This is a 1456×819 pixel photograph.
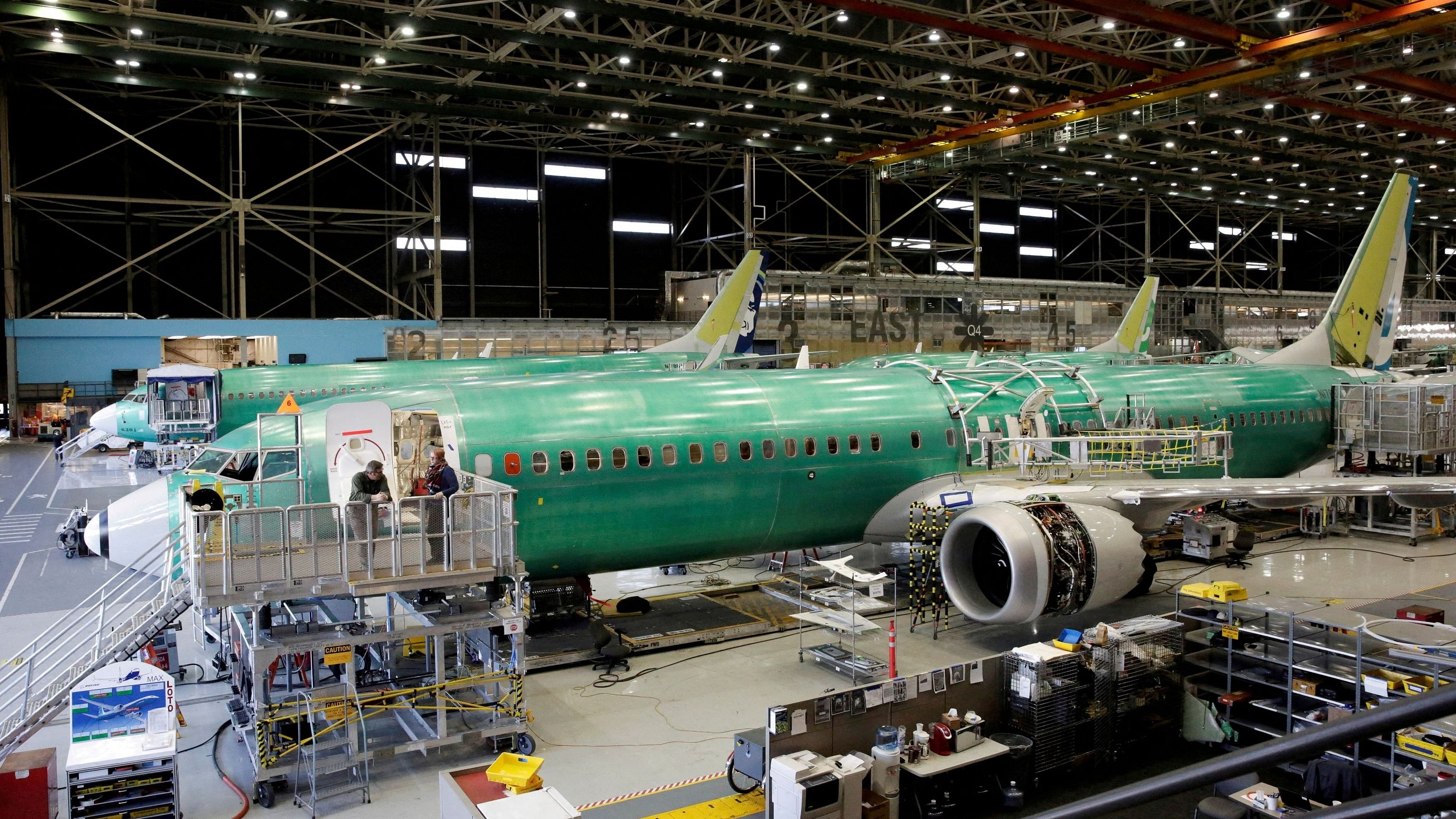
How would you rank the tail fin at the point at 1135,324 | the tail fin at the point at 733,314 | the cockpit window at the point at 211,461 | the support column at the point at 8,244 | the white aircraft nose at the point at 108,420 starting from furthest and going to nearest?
the tail fin at the point at 1135,324 → the support column at the point at 8,244 → the tail fin at the point at 733,314 → the white aircraft nose at the point at 108,420 → the cockpit window at the point at 211,461

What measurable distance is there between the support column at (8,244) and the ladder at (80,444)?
16.5 feet

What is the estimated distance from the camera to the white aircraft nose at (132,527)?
548 inches

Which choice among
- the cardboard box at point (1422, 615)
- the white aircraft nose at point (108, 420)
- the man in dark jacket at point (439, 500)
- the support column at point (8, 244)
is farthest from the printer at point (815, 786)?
the support column at point (8, 244)

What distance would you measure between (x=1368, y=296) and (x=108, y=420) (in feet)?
132

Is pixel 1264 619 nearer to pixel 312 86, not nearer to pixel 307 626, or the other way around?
pixel 307 626

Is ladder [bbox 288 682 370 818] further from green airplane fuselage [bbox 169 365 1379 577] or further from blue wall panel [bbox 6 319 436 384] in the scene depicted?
blue wall panel [bbox 6 319 436 384]

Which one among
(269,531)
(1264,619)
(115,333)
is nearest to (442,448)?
(269,531)

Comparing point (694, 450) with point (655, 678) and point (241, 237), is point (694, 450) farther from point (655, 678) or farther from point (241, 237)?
point (241, 237)

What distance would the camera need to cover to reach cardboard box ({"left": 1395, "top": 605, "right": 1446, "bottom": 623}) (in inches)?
543

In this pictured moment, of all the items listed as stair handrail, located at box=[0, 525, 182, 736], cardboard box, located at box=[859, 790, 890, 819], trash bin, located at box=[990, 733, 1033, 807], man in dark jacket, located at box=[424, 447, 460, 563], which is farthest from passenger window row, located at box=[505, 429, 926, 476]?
cardboard box, located at box=[859, 790, 890, 819]

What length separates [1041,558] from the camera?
14.4 m

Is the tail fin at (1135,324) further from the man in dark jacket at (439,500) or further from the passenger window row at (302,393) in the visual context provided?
the man in dark jacket at (439,500)

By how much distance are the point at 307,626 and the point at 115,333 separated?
37031mm

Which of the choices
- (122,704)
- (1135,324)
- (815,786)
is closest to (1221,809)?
(815,786)
